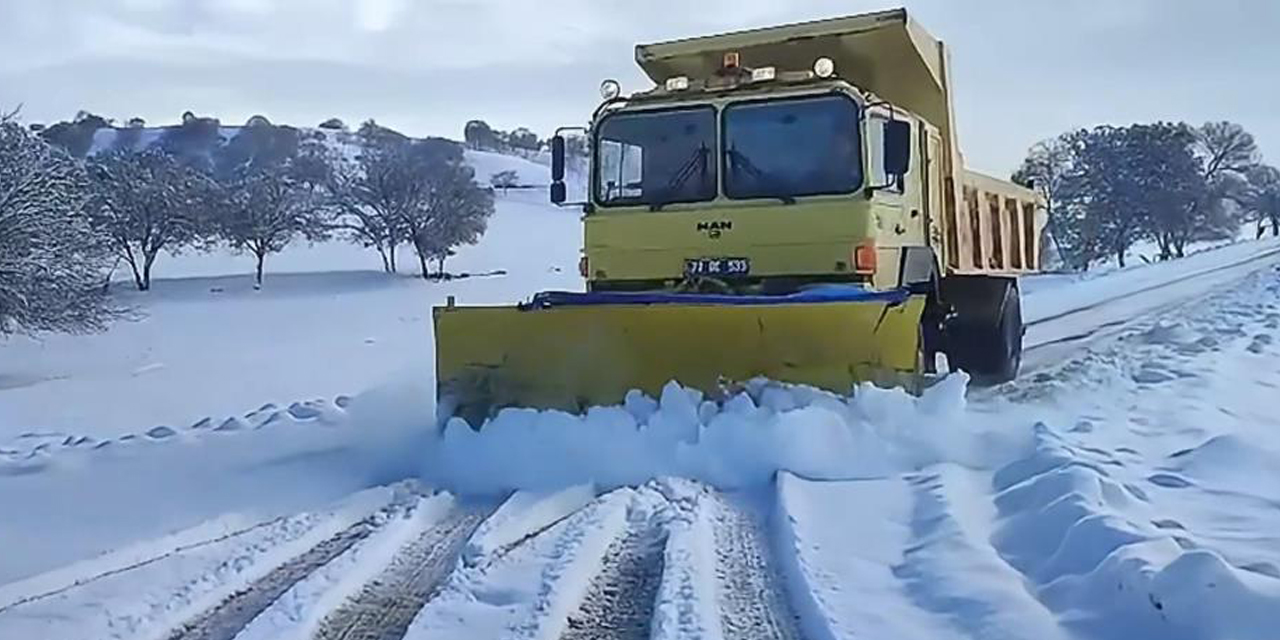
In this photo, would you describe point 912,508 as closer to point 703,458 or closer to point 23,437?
point 703,458

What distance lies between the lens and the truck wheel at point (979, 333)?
9.98m

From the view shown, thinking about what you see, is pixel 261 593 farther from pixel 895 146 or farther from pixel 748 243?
pixel 895 146

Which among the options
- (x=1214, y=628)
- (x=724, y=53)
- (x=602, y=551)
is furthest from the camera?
(x=724, y=53)

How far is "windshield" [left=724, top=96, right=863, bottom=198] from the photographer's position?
763 cm

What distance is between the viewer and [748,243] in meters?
7.77

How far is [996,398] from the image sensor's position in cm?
893

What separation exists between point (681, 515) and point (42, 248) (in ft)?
63.5

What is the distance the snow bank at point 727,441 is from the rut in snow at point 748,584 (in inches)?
28.5

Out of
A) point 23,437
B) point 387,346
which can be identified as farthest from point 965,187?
point 387,346

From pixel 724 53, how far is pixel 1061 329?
28.7 feet

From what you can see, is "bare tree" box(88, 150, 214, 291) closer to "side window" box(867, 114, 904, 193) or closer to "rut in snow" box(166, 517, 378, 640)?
"side window" box(867, 114, 904, 193)

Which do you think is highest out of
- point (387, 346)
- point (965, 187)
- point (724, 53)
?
point (724, 53)

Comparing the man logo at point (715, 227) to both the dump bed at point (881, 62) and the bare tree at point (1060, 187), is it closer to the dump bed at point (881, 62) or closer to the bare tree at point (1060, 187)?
the dump bed at point (881, 62)

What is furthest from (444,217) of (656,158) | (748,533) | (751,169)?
(748,533)
